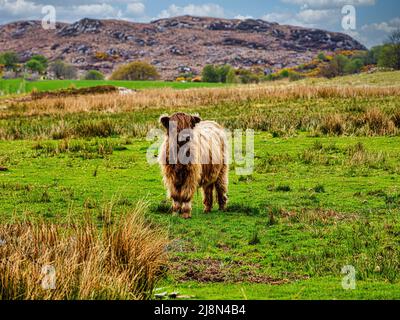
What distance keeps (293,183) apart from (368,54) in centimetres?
11753

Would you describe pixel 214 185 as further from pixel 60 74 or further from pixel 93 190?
pixel 60 74

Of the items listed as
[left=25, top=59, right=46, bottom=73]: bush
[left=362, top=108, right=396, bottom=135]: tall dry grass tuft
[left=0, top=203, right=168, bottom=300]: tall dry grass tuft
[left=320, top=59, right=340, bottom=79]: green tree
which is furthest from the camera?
[left=25, top=59, right=46, bottom=73]: bush

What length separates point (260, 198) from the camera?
12.2 metres

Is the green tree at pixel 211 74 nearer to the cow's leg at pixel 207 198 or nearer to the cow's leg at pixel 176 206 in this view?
the cow's leg at pixel 207 198

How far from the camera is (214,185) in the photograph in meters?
11.4


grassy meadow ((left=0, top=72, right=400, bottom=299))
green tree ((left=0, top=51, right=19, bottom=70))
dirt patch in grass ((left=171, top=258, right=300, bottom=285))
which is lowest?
dirt patch in grass ((left=171, top=258, right=300, bottom=285))

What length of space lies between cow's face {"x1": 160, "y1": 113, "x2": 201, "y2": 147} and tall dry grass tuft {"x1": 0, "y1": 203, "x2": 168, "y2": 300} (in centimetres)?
294

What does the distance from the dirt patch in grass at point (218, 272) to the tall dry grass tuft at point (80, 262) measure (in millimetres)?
359

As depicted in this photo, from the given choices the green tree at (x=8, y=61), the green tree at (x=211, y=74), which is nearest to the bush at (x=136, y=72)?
the green tree at (x=211, y=74)

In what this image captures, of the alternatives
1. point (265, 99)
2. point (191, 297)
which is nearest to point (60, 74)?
point (265, 99)

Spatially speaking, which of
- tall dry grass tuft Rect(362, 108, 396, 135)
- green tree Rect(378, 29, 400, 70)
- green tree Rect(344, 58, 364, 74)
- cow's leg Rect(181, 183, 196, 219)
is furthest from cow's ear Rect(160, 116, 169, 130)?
green tree Rect(344, 58, 364, 74)

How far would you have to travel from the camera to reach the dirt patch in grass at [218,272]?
702 cm

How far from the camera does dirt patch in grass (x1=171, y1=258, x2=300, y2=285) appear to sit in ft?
23.0

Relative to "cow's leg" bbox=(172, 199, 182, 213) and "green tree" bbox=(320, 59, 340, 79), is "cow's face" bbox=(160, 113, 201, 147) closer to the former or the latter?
"cow's leg" bbox=(172, 199, 182, 213)
